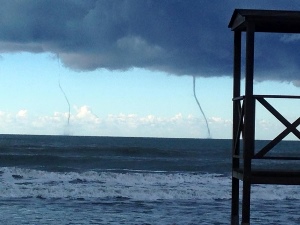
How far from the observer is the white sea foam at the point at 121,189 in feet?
90.2

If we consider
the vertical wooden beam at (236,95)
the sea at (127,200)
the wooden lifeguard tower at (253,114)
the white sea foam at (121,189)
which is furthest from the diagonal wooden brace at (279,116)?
the white sea foam at (121,189)

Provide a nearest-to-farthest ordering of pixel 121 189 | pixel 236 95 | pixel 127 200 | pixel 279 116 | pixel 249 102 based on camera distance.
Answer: pixel 249 102, pixel 279 116, pixel 236 95, pixel 127 200, pixel 121 189

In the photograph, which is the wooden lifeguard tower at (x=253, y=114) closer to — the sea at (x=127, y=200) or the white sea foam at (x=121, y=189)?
the sea at (x=127, y=200)

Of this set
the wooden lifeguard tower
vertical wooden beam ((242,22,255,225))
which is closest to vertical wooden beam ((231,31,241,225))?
the wooden lifeguard tower

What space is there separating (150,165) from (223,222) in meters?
35.6

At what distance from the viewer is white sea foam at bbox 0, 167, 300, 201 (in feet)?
90.2

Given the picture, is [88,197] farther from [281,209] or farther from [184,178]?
[184,178]

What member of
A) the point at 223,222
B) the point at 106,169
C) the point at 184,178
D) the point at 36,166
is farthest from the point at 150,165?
the point at 223,222

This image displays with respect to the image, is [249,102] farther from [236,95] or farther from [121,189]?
[121,189]

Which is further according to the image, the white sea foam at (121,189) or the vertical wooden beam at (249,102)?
the white sea foam at (121,189)

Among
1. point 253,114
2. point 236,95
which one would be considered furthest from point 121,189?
point 253,114

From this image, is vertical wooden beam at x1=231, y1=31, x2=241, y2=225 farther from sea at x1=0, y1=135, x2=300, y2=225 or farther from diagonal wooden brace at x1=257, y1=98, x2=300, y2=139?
sea at x1=0, y1=135, x2=300, y2=225

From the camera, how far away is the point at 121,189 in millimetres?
30516

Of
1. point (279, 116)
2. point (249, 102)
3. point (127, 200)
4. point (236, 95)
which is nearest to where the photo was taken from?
point (249, 102)
